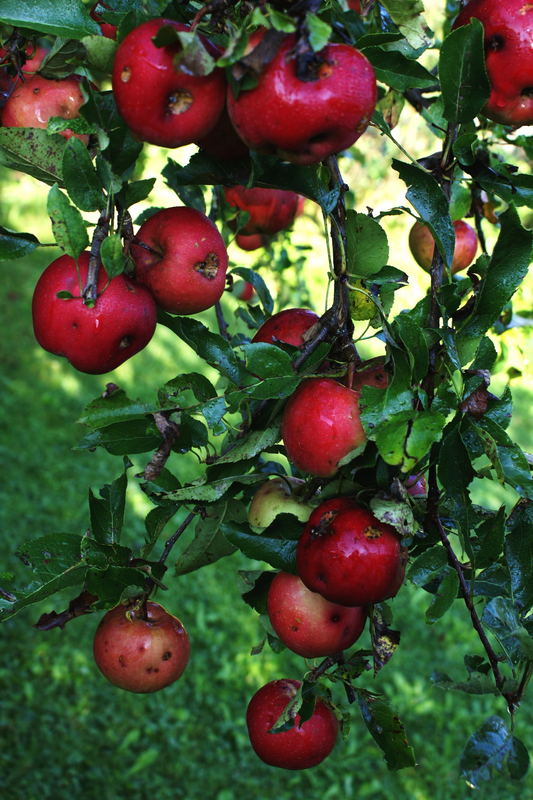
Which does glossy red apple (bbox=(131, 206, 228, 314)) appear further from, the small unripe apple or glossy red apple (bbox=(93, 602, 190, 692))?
glossy red apple (bbox=(93, 602, 190, 692))

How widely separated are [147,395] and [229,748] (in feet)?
6.57

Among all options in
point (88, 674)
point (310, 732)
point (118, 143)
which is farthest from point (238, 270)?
point (88, 674)

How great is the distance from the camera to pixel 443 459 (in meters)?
0.89

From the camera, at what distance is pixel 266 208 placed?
1725mm

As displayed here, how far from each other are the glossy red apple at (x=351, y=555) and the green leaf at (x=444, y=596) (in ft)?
0.19

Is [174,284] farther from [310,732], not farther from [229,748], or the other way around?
[229,748]

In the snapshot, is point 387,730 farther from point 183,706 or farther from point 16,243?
point 183,706

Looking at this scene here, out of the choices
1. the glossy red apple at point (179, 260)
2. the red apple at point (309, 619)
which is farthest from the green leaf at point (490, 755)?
the glossy red apple at point (179, 260)

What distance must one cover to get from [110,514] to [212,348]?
1.03 ft

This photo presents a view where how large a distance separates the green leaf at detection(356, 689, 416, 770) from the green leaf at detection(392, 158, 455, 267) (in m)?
0.59

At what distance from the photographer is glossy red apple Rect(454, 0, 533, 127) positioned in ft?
3.01

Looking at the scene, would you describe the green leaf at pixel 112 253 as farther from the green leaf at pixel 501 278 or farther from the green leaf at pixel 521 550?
the green leaf at pixel 521 550

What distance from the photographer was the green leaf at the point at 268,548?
1.03 m

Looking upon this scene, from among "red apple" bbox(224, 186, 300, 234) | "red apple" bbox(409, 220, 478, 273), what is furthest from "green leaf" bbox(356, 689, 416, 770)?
"red apple" bbox(224, 186, 300, 234)
